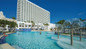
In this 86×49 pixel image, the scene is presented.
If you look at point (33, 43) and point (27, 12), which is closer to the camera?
point (33, 43)

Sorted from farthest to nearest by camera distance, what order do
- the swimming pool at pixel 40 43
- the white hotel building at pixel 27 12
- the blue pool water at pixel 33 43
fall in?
the white hotel building at pixel 27 12 < the blue pool water at pixel 33 43 < the swimming pool at pixel 40 43

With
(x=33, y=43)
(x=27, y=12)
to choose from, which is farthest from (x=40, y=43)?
(x=27, y=12)

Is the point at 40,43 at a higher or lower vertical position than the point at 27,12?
lower

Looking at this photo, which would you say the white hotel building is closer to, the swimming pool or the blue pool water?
the blue pool water

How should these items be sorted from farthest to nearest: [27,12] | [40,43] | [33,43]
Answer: [27,12], [40,43], [33,43]

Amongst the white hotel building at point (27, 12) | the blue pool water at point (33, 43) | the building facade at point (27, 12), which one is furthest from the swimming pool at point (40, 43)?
the building facade at point (27, 12)

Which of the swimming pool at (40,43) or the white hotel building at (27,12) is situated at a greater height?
the white hotel building at (27,12)

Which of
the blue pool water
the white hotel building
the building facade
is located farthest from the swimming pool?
the building facade

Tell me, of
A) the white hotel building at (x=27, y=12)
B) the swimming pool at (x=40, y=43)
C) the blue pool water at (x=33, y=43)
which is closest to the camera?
the swimming pool at (x=40, y=43)

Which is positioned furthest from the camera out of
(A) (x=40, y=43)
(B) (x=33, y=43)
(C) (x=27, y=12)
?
(C) (x=27, y=12)

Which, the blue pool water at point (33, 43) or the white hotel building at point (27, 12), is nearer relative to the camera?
the blue pool water at point (33, 43)

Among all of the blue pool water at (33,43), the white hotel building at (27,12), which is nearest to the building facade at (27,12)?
the white hotel building at (27,12)

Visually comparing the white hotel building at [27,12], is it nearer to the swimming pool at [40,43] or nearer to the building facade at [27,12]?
the building facade at [27,12]

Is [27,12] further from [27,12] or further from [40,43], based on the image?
[40,43]
